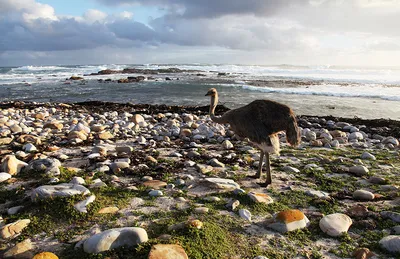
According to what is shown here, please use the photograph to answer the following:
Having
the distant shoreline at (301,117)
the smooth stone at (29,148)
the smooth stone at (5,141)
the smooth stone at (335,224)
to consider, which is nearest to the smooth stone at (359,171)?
the smooth stone at (335,224)

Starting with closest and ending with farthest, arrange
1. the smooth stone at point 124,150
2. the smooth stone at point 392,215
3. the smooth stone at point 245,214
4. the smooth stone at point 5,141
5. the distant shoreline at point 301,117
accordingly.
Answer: the smooth stone at point 245,214, the smooth stone at point 392,215, the smooth stone at point 124,150, the smooth stone at point 5,141, the distant shoreline at point 301,117

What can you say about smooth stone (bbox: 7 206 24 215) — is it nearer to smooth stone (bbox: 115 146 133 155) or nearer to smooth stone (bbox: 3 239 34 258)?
smooth stone (bbox: 3 239 34 258)

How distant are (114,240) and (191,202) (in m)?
1.47

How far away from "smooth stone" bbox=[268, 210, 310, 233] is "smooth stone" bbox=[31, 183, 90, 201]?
2526mm

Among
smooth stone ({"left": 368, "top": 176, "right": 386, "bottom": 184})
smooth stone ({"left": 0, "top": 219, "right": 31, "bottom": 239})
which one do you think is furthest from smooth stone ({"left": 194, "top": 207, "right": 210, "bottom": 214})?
smooth stone ({"left": 368, "top": 176, "right": 386, "bottom": 184})

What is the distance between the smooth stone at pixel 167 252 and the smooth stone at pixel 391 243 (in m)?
2.25

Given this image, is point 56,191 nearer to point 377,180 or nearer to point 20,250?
point 20,250

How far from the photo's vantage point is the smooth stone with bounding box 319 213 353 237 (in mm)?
3609

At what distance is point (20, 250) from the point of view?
294 cm

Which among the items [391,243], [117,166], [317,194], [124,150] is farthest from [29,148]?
[391,243]

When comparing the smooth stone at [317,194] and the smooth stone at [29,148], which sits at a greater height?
the smooth stone at [29,148]

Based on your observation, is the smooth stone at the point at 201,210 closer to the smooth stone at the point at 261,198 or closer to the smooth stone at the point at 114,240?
the smooth stone at the point at 261,198

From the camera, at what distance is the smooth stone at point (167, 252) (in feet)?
9.02

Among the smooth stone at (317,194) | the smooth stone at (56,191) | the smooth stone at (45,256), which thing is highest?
the smooth stone at (56,191)
